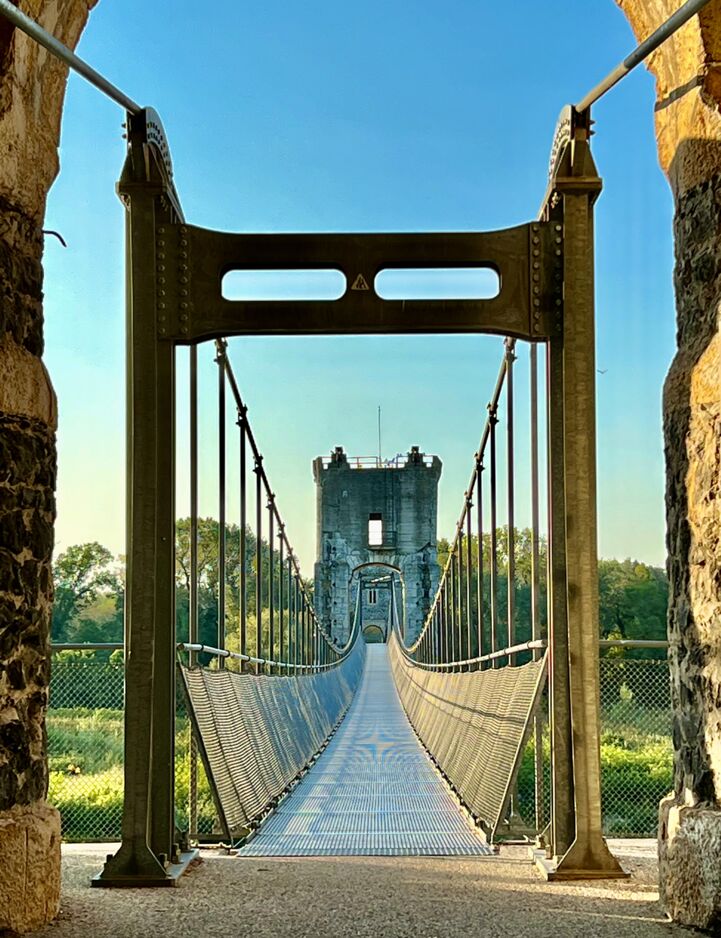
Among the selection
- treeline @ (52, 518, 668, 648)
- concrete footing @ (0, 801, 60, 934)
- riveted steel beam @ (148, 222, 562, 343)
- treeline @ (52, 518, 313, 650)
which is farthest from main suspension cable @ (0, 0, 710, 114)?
treeline @ (52, 518, 313, 650)

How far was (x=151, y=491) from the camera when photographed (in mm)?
4367

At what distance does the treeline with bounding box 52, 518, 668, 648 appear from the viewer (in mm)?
31734

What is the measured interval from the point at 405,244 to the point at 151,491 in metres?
1.23

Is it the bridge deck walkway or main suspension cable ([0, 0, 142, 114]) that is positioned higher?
main suspension cable ([0, 0, 142, 114])

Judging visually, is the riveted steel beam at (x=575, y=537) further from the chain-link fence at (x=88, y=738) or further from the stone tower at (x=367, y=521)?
the stone tower at (x=367, y=521)

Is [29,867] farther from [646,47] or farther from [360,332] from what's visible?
[646,47]

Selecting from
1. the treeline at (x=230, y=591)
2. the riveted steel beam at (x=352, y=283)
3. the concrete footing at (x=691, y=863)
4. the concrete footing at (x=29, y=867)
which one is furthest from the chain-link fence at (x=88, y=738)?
the treeline at (x=230, y=591)

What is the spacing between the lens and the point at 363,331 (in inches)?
176

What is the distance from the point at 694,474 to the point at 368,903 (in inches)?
60.2

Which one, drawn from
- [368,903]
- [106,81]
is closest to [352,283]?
[106,81]

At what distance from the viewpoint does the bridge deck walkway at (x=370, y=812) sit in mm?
4988

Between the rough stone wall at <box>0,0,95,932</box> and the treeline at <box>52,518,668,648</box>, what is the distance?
2373cm

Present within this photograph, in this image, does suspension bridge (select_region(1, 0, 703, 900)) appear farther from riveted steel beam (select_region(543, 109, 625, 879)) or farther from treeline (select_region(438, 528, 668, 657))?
treeline (select_region(438, 528, 668, 657))

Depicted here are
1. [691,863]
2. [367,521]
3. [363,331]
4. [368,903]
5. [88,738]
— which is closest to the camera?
[691,863]
